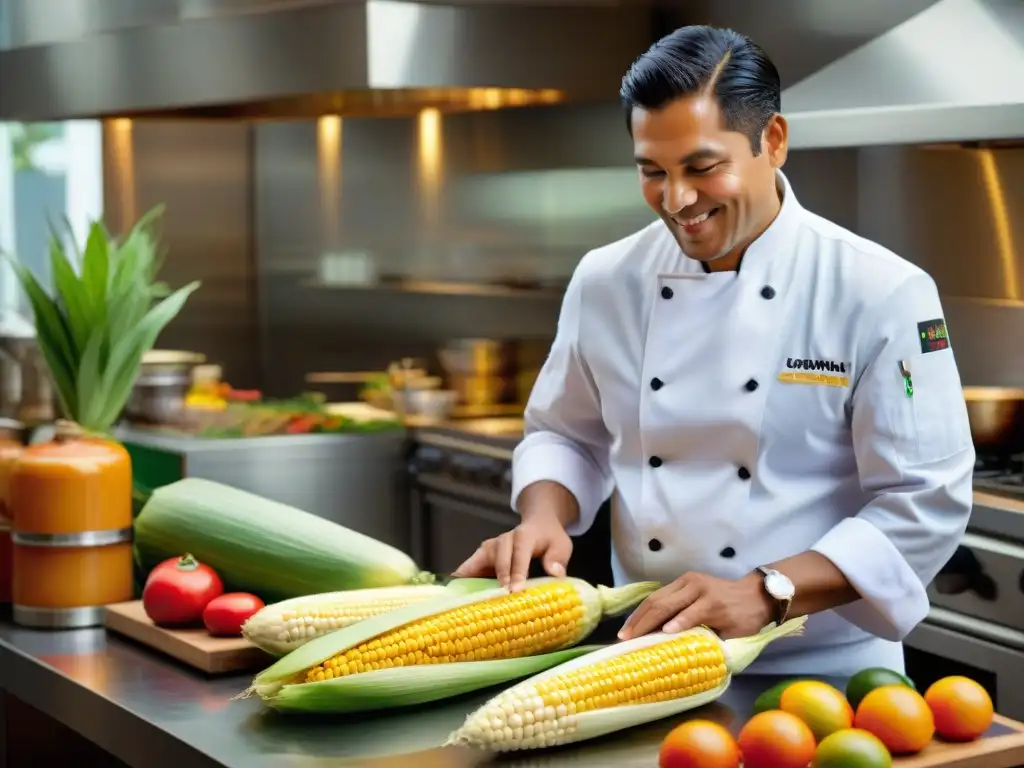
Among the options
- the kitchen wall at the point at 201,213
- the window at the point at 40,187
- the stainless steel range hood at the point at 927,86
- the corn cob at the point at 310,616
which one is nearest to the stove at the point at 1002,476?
the stainless steel range hood at the point at 927,86

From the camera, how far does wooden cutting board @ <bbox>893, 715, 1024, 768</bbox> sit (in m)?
1.44

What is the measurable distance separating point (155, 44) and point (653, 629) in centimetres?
311

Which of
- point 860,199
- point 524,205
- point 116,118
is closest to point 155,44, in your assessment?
point 116,118

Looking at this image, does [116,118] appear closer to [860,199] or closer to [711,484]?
[860,199]

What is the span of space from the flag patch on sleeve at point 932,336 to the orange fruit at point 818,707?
0.53m

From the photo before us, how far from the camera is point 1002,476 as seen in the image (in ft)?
9.49

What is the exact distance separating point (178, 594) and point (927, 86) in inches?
71.7

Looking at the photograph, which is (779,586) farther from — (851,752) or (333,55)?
(333,55)

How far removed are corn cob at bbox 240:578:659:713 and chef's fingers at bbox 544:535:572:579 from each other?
3.4 inches

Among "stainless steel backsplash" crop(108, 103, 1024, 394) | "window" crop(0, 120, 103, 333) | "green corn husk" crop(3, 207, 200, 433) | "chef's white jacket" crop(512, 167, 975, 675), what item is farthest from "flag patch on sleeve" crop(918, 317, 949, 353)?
"window" crop(0, 120, 103, 333)

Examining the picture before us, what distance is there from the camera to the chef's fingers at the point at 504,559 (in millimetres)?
1808

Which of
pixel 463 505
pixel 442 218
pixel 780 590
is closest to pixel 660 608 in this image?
pixel 780 590

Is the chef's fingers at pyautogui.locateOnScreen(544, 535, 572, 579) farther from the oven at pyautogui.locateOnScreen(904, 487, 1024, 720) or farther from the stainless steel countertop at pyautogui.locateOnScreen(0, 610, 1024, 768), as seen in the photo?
the oven at pyautogui.locateOnScreen(904, 487, 1024, 720)

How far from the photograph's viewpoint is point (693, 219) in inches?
72.9
